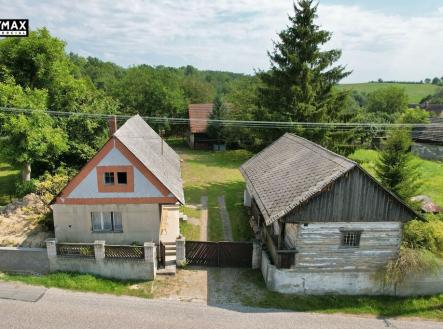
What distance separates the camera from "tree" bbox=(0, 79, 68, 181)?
23609 millimetres

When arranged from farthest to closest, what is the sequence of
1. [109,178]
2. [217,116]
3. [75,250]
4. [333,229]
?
[217,116] < [109,178] < [75,250] < [333,229]

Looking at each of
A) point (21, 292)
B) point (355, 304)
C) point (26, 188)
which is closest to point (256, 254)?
point (355, 304)

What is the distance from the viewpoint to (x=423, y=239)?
17453mm

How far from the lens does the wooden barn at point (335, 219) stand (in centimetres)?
1509

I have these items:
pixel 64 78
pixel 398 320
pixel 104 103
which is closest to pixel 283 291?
pixel 398 320

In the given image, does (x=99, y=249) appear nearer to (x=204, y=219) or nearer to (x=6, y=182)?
(x=204, y=219)

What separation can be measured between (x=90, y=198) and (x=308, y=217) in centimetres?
1161

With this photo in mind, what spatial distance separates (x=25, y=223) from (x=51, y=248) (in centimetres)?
511

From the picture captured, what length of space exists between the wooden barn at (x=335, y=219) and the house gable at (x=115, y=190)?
20.3 ft

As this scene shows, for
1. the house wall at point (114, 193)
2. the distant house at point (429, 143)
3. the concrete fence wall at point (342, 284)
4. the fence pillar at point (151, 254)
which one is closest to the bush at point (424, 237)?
the concrete fence wall at point (342, 284)

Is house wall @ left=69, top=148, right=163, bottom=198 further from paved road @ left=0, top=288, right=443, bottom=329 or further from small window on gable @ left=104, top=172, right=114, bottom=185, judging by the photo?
paved road @ left=0, top=288, right=443, bottom=329

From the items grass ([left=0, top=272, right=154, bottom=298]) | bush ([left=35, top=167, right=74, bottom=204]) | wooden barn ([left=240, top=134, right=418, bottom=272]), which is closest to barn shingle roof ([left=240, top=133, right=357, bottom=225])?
wooden barn ([left=240, top=134, right=418, bottom=272])

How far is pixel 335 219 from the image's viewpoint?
15.3 m

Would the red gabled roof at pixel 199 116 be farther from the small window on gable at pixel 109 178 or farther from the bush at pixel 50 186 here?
the small window on gable at pixel 109 178
